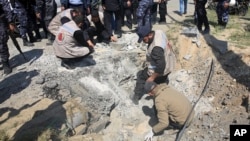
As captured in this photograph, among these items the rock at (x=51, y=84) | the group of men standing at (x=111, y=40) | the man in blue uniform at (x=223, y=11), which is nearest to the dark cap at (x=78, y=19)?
the group of men standing at (x=111, y=40)

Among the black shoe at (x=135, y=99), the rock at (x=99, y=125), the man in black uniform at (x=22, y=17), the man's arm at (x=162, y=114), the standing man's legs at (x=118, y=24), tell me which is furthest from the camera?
the standing man's legs at (x=118, y=24)

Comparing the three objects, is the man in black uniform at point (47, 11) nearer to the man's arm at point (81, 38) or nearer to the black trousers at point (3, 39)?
the black trousers at point (3, 39)

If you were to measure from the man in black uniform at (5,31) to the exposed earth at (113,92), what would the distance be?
0.24m

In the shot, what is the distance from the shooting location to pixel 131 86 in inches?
288

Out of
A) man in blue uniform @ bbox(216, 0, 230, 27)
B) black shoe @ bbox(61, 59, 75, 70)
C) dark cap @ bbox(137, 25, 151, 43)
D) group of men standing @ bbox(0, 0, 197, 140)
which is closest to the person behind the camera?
group of men standing @ bbox(0, 0, 197, 140)

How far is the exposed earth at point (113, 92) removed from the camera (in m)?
5.38

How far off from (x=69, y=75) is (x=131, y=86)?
4.95 feet

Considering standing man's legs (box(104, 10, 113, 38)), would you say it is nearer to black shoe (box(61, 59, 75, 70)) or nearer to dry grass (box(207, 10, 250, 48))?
black shoe (box(61, 59, 75, 70))

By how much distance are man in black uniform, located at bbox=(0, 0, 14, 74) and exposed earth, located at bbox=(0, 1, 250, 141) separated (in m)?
0.24

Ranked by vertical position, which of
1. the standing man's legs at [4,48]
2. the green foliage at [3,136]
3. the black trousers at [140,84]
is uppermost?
the standing man's legs at [4,48]

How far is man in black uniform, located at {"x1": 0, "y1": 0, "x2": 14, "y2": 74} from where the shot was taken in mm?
6617

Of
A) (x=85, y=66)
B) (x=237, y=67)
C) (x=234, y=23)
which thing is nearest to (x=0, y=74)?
(x=85, y=66)

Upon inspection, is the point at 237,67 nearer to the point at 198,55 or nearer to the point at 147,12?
the point at 198,55

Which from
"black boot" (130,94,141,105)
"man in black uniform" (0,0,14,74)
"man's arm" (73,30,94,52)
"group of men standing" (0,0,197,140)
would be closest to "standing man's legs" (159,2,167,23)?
"group of men standing" (0,0,197,140)
